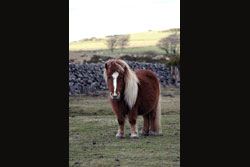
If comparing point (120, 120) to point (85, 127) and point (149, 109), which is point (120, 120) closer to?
point (149, 109)

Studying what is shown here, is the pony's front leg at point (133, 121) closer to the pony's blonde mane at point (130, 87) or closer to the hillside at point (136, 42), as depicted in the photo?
the pony's blonde mane at point (130, 87)

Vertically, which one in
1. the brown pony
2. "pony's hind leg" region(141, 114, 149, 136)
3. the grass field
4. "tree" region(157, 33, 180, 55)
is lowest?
the grass field

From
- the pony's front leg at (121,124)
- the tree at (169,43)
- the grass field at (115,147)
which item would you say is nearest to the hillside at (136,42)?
the tree at (169,43)

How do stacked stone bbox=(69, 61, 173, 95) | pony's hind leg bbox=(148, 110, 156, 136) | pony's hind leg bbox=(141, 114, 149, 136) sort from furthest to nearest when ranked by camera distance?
stacked stone bbox=(69, 61, 173, 95), pony's hind leg bbox=(141, 114, 149, 136), pony's hind leg bbox=(148, 110, 156, 136)

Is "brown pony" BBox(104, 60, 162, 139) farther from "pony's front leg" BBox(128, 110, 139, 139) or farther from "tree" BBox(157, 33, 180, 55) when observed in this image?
"tree" BBox(157, 33, 180, 55)

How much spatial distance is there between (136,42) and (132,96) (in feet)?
208

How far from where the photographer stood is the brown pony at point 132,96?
872 centimetres

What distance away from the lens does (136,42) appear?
72.0 metres

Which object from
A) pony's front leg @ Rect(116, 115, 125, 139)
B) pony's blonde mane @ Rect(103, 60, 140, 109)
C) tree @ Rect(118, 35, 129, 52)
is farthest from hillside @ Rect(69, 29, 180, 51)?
pony's blonde mane @ Rect(103, 60, 140, 109)

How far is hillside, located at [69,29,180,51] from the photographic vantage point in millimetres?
67575

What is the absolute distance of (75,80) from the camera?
24.5m

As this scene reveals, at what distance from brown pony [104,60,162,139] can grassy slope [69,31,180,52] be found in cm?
5570

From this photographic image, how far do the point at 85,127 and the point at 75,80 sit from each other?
Answer: 13.1 meters
